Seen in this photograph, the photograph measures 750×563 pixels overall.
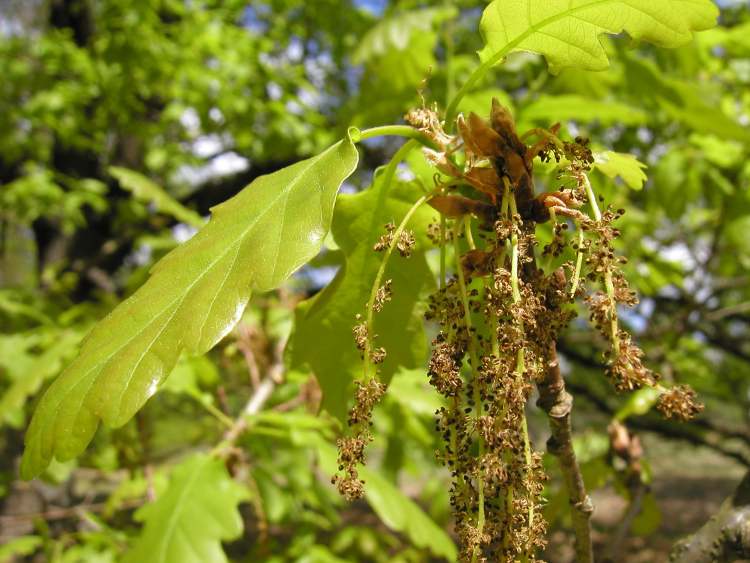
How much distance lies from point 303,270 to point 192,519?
333cm

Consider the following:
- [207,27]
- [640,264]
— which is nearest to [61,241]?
[207,27]

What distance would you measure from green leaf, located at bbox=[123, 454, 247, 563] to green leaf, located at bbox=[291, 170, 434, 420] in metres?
0.63

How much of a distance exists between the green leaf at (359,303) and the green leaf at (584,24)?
27 cm

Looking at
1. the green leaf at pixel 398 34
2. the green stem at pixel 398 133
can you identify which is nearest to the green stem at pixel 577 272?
the green stem at pixel 398 133

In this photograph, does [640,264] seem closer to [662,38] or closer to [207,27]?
[662,38]

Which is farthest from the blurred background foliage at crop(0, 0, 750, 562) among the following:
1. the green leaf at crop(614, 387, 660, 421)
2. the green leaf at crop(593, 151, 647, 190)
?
the green leaf at crop(593, 151, 647, 190)

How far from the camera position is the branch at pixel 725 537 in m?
0.85

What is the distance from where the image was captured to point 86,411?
0.80m

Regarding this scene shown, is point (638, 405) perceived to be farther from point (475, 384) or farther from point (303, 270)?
point (303, 270)

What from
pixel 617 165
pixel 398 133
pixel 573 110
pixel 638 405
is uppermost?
pixel 398 133

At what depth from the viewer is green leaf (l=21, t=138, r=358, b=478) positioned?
0.78 m

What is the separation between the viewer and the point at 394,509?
6.24 feet

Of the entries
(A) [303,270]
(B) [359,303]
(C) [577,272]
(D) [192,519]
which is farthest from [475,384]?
(A) [303,270]

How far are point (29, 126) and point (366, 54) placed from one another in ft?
13.8
